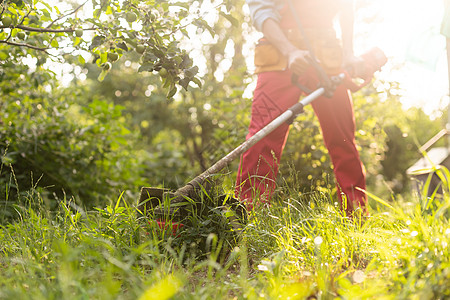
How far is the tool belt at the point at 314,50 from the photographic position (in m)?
2.80

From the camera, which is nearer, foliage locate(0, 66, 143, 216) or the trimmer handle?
the trimmer handle

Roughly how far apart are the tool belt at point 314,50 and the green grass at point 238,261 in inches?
35.9

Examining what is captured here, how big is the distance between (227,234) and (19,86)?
2.73 meters

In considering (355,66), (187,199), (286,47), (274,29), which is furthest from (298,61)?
(187,199)

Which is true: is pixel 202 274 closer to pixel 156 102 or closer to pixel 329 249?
pixel 329 249

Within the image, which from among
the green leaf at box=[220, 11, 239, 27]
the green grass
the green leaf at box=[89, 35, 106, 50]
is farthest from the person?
the green leaf at box=[89, 35, 106, 50]

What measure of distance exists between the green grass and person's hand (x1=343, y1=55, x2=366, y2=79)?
4.06 feet

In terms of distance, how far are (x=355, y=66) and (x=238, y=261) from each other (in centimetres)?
182

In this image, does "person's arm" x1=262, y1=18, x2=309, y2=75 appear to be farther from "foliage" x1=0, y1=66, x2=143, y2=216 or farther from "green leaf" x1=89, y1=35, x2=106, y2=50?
"foliage" x1=0, y1=66, x2=143, y2=216

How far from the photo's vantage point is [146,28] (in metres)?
2.34

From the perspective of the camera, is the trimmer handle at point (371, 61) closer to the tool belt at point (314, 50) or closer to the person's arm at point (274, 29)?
the tool belt at point (314, 50)

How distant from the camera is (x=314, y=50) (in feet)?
9.59

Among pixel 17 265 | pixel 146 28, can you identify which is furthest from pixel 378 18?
pixel 17 265

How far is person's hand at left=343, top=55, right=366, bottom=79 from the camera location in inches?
124
